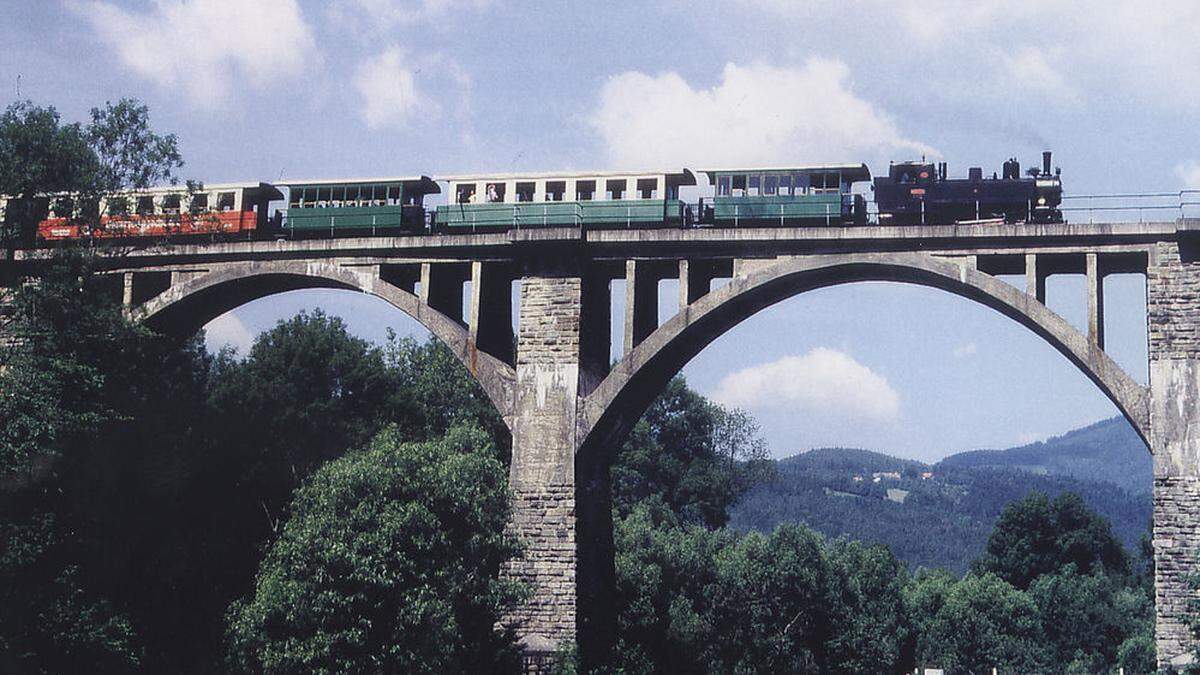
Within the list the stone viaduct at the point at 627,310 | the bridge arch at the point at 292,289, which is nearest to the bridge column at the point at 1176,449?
the stone viaduct at the point at 627,310

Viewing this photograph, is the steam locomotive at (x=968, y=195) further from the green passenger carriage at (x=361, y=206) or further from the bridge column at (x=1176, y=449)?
the green passenger carriage at (x=361, y=206)

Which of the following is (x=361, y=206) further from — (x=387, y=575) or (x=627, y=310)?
(x=387, y=575)

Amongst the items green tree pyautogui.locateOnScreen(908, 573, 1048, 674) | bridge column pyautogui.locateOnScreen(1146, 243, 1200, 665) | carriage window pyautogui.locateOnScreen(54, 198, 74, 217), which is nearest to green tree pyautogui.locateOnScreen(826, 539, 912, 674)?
green tree pyautogui.locateOnScreen(908, 573, 1048, 674)

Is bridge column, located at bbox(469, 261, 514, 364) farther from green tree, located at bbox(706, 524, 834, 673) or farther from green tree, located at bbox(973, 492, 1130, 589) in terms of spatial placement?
green tree, located at bbox(973, 492, 1130, 589)

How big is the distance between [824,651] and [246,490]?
2898 cm

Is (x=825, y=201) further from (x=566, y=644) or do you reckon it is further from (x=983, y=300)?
(x=566, y=644)

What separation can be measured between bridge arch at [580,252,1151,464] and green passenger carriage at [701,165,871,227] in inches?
98.9

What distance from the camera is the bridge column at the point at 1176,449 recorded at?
37188 mm

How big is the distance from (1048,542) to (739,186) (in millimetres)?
73635

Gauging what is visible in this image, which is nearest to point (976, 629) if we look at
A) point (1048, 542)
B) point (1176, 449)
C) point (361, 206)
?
point (1048, 542)

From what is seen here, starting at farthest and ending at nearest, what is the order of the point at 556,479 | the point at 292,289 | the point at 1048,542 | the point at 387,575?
the point at 1048,542, the point at 292,289, the point at 556,479, the point at 387,575

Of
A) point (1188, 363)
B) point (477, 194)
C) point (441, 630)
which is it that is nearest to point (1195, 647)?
point (1188, 363)

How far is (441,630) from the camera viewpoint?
36.9 meters

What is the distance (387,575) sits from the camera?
36.9m
